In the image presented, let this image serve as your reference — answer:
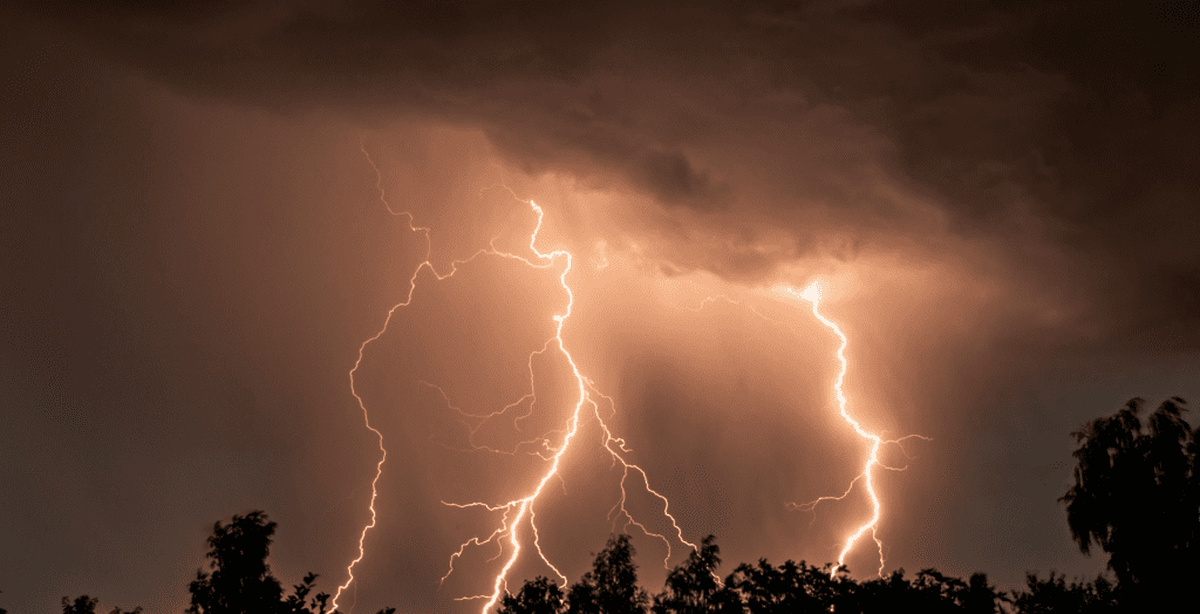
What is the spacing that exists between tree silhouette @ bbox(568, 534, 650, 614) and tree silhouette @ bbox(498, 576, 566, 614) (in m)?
0.41

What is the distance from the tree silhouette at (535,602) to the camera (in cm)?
2008

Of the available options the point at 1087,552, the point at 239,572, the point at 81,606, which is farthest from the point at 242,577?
the point at 1087,552

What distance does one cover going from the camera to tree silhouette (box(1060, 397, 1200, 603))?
1708cm

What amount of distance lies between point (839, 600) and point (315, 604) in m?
11.8

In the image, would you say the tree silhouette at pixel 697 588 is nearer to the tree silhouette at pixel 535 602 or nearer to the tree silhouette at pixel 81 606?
the tree silhouette at pixel 535 602

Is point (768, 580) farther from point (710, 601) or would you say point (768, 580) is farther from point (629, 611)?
point (629, 611)

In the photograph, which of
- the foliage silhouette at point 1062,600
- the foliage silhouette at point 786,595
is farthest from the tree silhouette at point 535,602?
Result: the foliage silhouette at point 1062,600

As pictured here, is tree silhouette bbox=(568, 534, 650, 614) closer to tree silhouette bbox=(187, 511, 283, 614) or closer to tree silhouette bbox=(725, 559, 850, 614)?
tree silhouette bbox=(725, 559, 850, 614)

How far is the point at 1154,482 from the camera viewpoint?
1764 centimetres

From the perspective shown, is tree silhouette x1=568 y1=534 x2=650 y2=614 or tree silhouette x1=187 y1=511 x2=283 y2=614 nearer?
tree silhouette x1=187 y1=511 x2=283 y2=614

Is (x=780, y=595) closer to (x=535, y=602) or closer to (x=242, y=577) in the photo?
(x=535, y=602)

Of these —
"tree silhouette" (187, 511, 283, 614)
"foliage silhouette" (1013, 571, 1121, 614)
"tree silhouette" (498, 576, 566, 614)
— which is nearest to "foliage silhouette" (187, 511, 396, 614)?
"tree silhouette" (187, 511, 283, 614)

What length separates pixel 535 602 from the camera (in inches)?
798

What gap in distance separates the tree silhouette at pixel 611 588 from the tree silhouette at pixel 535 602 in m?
0.41
